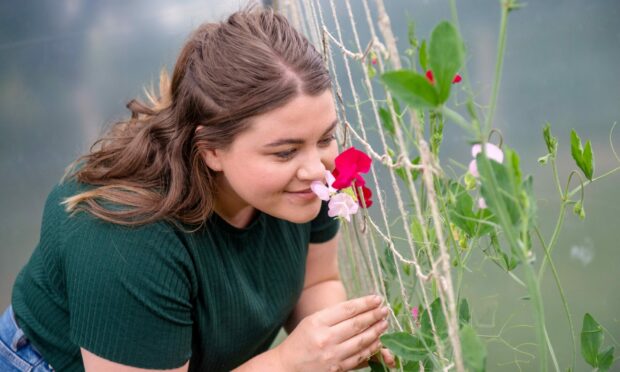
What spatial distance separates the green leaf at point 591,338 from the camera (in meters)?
0.77

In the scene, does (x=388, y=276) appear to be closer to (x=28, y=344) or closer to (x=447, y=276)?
(x=447, y=276)

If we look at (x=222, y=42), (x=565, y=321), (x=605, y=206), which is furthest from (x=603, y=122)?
(x=222, y=42)

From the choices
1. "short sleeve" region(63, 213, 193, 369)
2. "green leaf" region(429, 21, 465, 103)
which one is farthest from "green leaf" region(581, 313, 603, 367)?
"short sleeve" region(63, 213, 193, 369)

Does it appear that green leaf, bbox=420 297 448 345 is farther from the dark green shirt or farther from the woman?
the dark green shirt

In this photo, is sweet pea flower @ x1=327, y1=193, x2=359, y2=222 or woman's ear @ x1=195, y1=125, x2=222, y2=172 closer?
sweet pea flower @ x1=327, y1=193, x2=359, y2=222

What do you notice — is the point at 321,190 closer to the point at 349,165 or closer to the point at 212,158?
the point at 349,165

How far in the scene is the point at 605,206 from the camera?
4.37 ft

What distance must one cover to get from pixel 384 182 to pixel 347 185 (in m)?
0.79

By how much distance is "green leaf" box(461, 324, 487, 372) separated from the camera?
59cm

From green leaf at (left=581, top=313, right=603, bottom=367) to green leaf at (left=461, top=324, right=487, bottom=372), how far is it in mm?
224

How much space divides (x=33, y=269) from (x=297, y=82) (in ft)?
1.88

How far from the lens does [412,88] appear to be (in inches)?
21.7

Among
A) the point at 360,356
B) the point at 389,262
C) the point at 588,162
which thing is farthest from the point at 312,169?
the point at 588,162

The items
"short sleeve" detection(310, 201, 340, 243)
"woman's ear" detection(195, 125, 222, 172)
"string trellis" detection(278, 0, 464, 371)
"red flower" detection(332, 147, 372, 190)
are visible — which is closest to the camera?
"string trellis" detection(278, 0, 464, 371)
